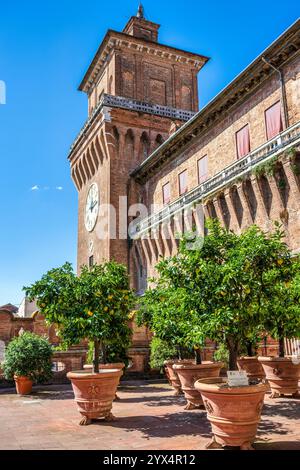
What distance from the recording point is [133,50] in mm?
32094

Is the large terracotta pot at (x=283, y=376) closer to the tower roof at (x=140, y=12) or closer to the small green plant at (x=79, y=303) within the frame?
the small green plant at (x=79, y=303)

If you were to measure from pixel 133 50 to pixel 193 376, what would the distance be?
28088mm

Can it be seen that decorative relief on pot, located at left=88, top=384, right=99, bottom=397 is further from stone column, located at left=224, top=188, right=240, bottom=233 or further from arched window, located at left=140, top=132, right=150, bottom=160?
arched window, located at left=140, top=132, right=150, bottom=160

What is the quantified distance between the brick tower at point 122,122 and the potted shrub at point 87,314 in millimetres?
18701

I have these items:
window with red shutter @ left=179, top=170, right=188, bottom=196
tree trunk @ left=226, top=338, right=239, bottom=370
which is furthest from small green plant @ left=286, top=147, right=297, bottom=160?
tree trunk @ left=226, top=338, right=239, bottom=370

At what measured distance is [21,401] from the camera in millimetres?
11773

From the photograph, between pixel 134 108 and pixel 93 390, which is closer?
pixel 93 390

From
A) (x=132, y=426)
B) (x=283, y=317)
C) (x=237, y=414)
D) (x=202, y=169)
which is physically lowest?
(x=132, y=426)

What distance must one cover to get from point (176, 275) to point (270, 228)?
33.6 feet

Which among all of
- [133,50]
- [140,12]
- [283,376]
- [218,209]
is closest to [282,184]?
[218,209]

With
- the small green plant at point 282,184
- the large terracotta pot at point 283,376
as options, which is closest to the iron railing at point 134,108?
the small green plant at point 282,184

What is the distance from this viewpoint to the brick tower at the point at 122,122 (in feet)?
93.7

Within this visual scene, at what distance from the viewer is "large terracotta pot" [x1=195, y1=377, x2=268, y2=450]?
5797 millimetres

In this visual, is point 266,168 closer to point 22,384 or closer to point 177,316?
point 177,316
